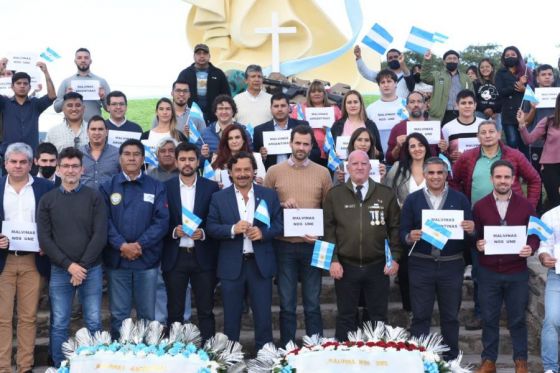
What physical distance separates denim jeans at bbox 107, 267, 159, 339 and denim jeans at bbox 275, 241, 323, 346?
3.85 feet

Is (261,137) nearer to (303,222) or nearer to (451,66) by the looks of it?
(303,222)

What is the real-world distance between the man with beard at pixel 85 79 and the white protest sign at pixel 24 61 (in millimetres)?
441

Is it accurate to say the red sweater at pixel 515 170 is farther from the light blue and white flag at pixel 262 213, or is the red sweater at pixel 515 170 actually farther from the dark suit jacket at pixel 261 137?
the light blue and white flag at pixel 262 213

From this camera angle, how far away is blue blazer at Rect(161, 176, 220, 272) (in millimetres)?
7422

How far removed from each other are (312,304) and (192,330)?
155 centimetres

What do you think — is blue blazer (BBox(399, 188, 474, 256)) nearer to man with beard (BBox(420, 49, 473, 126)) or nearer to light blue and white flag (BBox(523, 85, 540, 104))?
light blue and white flag (BBox(523, 85, 540, 104))

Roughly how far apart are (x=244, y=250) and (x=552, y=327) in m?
2.75

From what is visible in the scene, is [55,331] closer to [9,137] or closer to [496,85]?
[9,137]

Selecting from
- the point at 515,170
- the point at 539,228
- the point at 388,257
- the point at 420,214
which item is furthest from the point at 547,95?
the point at 388,257

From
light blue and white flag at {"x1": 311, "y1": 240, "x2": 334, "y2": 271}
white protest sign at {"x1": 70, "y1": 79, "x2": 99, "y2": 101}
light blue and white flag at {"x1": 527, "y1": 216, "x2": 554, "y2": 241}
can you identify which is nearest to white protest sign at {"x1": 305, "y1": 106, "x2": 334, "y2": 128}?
light blue and white flag at {"x1": 311, "y1": 240, "x2": 334, "y2": 271}

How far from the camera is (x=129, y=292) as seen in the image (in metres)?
7.40

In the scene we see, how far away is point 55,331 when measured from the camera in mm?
7156

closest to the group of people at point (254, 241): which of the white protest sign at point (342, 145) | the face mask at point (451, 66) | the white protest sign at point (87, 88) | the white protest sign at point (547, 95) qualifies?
the white protest sign at point (342, 145)

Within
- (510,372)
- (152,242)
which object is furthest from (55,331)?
(510,372)
